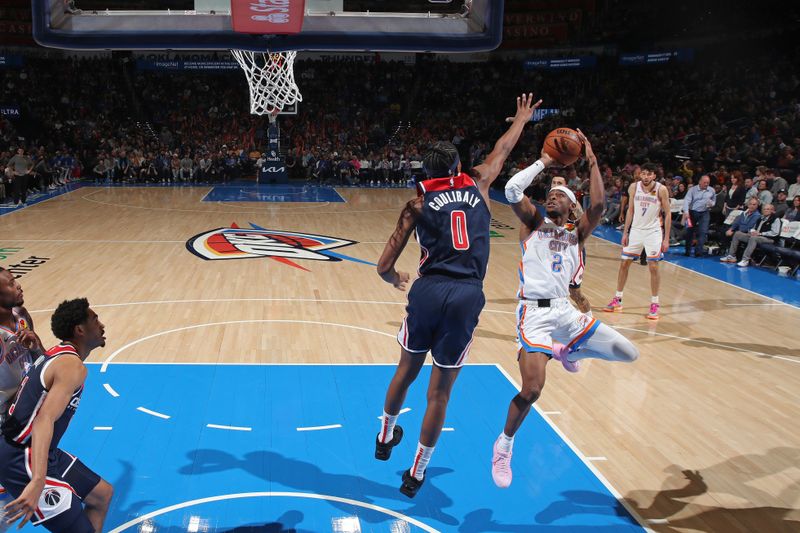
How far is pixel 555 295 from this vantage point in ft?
15.1

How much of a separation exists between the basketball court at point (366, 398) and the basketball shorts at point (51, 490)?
833 millimetres

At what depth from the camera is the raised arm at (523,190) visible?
421cm

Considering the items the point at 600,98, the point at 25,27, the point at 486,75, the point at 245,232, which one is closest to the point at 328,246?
the point at 245,232

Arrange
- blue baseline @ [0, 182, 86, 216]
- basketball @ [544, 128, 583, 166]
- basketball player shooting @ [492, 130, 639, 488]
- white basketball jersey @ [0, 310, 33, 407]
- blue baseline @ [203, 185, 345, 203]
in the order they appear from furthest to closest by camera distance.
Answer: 1. blue baseline @ [203, 185, 345, 203]
2. blue baseline @ [0, 182, 86, 216]
3. basketball player shooting @ [492, 130, 639, 488]
4. basketball @ [544, 128, 583, 166]
5. white basketball jersey @ [0, 310, 33, 407]

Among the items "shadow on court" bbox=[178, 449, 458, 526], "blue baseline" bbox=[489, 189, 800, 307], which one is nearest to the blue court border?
"blue baseline" bbox=[489, 189, 800, 307]

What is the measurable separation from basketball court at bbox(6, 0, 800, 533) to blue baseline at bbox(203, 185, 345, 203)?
27.2 feet

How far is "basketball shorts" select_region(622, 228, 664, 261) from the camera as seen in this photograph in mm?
8953

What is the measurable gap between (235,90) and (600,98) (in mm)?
14311

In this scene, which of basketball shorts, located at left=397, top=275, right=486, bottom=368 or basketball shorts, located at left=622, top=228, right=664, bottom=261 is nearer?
basketball shorts, located at left=397, top=275, right=486, bottom=368

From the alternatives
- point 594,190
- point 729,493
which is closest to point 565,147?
point 594,190

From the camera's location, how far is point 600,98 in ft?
87.8

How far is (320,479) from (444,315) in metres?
1.64

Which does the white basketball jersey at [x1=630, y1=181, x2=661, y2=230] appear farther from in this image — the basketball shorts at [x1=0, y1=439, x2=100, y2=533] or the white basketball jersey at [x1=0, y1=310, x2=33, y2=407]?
the basketball shorts at [x1=0, y1=439, x2=100, y2=533]

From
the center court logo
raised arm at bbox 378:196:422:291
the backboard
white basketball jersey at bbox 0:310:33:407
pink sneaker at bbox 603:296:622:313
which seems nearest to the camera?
white basketball jersey at bbox 0:310:33:407
